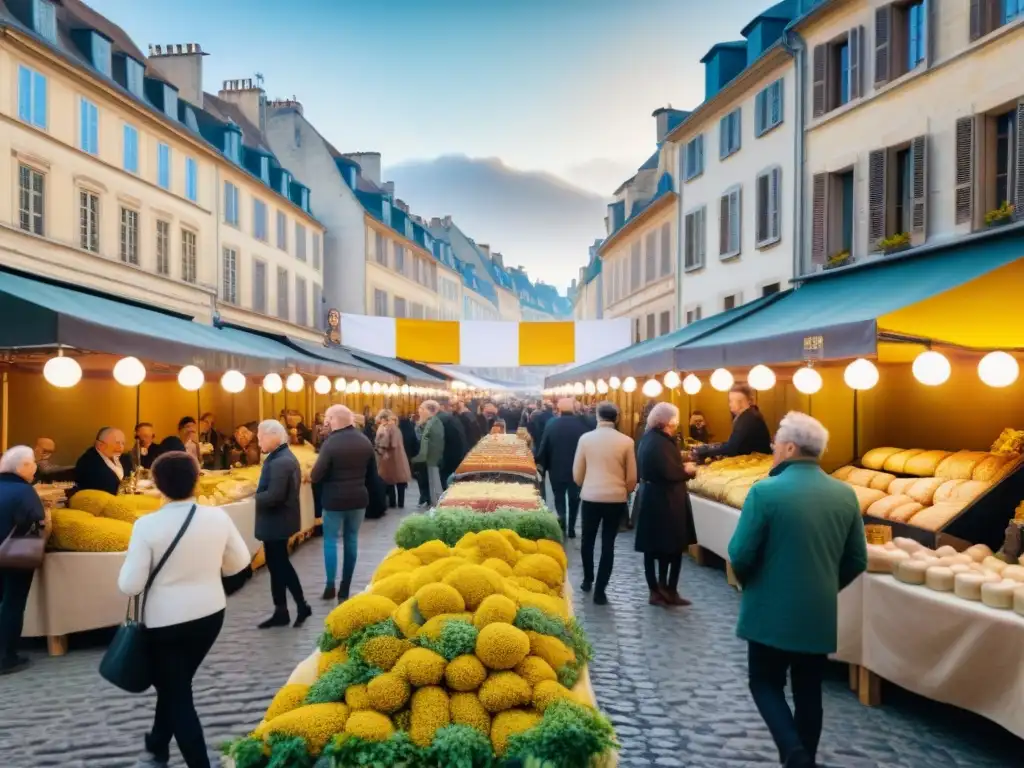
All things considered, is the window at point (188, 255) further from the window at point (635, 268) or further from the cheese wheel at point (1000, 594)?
the cheese wheel at point (1000, 594)

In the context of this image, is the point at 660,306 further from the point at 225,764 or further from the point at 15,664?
the point at 225,764

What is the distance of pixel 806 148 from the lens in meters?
17.1

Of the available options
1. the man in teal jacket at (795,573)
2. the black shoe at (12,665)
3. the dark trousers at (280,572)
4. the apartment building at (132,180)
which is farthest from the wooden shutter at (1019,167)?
the apartment building at (132,180)

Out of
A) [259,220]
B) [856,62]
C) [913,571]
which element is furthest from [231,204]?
[913,571]

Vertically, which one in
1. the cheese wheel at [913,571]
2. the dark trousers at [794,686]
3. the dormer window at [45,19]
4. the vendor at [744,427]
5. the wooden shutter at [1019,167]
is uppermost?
the dormer window at [45,19]

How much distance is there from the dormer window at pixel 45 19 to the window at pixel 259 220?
11.0 meters

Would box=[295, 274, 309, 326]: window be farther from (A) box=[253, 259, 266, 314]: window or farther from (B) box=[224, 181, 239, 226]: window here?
(B) box=[224, 181, 239, 226]: window

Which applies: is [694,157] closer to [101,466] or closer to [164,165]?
[164,165]

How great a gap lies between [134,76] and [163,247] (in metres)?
4.60

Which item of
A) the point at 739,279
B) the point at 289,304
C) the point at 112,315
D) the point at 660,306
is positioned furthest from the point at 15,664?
the point at 289,304

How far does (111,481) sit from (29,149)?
43.4 ft

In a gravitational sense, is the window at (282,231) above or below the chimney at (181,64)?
below

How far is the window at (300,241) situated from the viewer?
3400 cm

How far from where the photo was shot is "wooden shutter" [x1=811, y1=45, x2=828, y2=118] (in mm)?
16594
